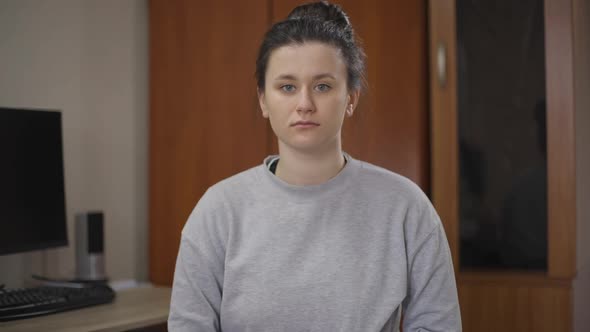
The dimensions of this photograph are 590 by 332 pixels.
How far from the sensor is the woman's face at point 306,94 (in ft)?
4.47

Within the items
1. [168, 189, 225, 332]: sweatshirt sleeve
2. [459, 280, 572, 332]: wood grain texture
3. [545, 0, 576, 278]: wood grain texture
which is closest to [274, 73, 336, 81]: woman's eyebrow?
[168, 189, 225, 332]: sweatshirt sleeve

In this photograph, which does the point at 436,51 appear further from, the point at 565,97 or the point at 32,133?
the point at 32,133

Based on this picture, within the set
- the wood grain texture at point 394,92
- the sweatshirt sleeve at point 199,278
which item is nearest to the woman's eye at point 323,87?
the sweatshirt sleeve at point 199,278

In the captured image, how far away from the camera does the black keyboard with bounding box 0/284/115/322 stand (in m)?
1.78

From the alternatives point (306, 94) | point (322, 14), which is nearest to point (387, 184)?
point (306, 94)

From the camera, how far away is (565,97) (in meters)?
1.95

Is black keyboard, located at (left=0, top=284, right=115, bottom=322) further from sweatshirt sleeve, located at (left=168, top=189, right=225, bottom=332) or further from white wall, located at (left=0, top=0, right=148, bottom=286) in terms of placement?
sweatshirt sleeve, located at (left=168, top=189, right=225, bottom=332)

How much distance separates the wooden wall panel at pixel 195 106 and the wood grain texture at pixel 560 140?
0.92 meters

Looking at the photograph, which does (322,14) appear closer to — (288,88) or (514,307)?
(288,88)

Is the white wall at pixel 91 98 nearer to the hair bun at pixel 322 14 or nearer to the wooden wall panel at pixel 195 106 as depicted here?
the wooden wall panel at pixel 195 106

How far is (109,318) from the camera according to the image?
1.81 metres

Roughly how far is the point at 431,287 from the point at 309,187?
1.08ft

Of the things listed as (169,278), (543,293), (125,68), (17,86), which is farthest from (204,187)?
(543,293)

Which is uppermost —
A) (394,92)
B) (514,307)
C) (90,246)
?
(394,92)
